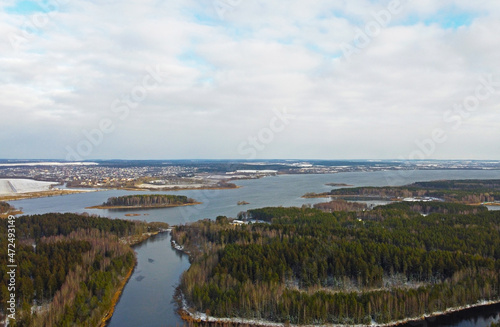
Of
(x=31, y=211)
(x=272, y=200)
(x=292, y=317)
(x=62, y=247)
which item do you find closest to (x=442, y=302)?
(x=292, y=317)

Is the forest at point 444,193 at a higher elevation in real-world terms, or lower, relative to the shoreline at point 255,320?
higher

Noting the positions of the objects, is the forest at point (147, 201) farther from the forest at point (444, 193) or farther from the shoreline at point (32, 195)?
the forest at point (444, 193)

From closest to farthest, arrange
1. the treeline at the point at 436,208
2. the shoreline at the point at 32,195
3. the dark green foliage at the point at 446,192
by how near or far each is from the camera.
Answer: the treeline at the point at 436,208 → the dark green foliage at the point at 446,192 → the shoreline at the point at 32,195

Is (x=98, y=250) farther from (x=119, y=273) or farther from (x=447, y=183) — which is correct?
(x=447, y=183)

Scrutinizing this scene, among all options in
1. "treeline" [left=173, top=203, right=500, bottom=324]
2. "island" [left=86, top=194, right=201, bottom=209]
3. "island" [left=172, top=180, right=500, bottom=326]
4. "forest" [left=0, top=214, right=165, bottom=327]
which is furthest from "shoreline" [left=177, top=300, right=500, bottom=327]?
"island" [left=86, top=194, right=201, bottom=209]

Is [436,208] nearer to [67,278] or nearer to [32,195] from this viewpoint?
[67,278]

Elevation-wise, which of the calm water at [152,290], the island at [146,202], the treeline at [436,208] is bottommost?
the calm water at [152,290]

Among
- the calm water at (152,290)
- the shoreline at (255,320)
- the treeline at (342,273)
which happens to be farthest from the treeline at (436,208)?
the calm water at (152,290)
